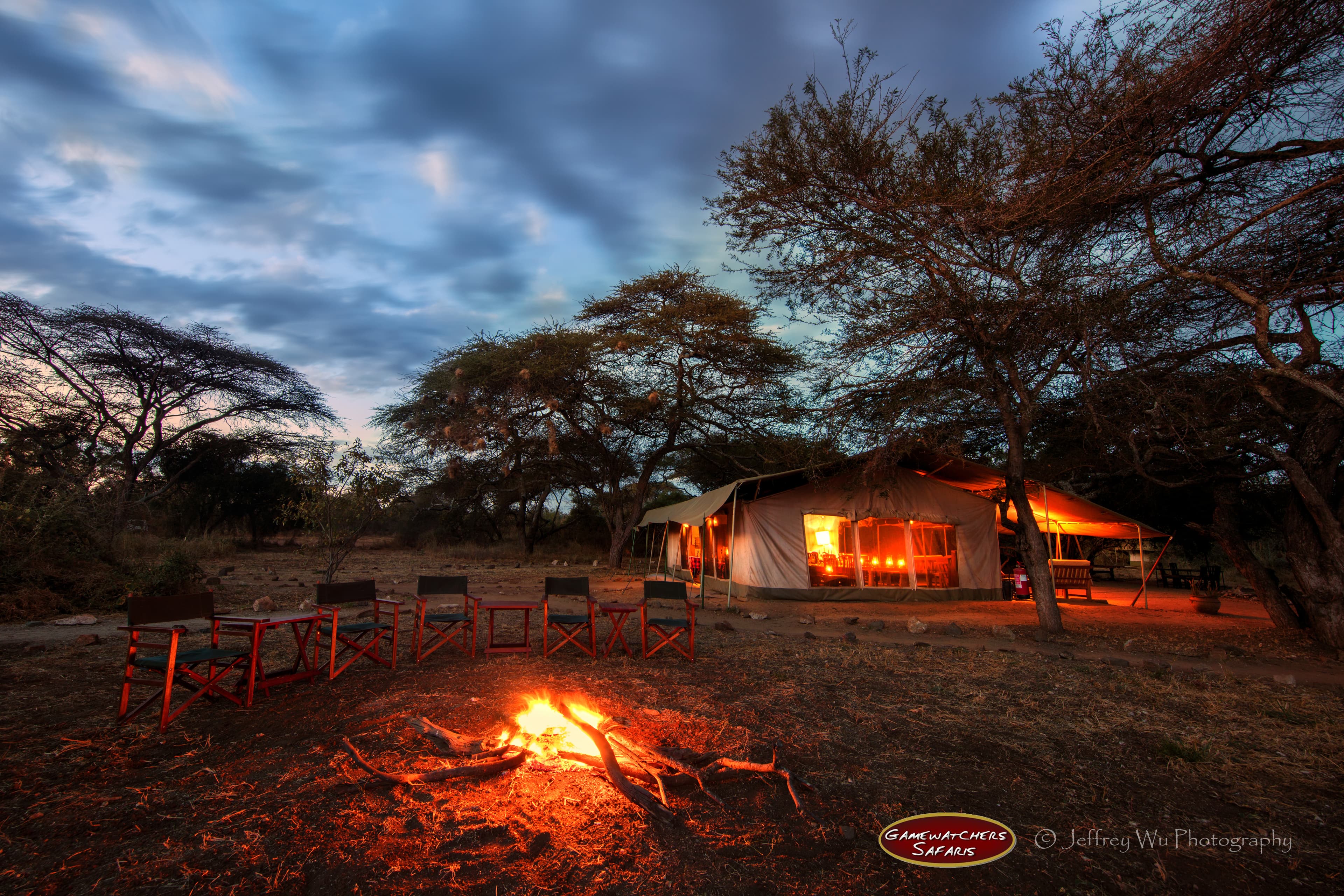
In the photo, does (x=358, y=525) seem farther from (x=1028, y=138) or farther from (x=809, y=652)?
(x=1028, y=138)

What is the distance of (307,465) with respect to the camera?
30.1ft

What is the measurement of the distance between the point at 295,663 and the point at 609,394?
13181mm

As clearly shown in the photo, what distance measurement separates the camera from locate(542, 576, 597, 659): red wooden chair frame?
573cm

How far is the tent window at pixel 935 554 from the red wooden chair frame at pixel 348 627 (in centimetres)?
982

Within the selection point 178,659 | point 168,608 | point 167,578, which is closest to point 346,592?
point 168,608

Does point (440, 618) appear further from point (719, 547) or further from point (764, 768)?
point (719, 547)

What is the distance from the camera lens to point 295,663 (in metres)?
4.79

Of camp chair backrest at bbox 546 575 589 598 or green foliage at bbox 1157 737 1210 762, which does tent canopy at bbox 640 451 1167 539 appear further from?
green foliage at bbox 1157 737 1210 762

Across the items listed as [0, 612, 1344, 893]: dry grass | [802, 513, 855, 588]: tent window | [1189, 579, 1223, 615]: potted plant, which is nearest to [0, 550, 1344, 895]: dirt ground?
[0, 612, 1344, 893]: dry grass

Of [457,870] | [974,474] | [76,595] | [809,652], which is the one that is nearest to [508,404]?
[76,595]

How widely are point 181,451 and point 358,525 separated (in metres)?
14.0

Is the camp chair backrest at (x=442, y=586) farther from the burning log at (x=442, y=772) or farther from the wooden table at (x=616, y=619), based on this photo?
the burning log at (x=442, y=772)

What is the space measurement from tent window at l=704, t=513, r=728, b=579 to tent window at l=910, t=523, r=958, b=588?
12.3 feet

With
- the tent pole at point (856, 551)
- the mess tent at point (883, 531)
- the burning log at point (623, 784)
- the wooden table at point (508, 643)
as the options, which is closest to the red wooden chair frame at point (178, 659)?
the wooden table at point (508, 643)
